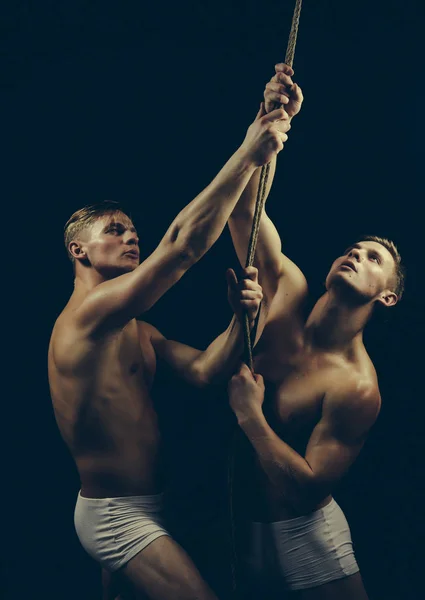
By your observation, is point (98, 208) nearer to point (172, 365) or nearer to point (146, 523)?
point (172, 365)

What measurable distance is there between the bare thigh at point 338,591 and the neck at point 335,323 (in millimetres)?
779

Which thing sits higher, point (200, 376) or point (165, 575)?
point (200, 376)

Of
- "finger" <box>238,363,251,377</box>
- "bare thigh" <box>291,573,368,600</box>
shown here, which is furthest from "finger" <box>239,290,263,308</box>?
"bare thigh" <box>291,573,368,600</box>

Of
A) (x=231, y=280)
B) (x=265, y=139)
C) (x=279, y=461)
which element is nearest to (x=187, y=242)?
(x=231, y=280)

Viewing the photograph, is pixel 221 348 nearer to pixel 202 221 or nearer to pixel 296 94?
pixel 202 221

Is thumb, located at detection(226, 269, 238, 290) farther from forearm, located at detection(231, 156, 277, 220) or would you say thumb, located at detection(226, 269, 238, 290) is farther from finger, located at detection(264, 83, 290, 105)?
finger, located at detection(264, 83, 290, 105)

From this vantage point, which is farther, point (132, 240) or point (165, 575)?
point (132, 240)

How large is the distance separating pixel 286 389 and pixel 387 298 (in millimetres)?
494

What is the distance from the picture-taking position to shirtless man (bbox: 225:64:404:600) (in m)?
3.08

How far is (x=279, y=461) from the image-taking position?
3033mm

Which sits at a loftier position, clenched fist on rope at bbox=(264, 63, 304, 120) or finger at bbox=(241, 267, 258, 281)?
clenched fist on rope at bbox=(264, 63, 304, 120)

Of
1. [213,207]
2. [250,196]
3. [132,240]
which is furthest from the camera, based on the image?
[132,240]

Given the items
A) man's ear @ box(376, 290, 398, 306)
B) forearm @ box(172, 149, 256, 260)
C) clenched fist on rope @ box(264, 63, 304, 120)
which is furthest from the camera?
man's ear @ box(376, 290, 398, 306)

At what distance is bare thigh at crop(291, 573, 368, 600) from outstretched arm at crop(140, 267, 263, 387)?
2.51 ft
